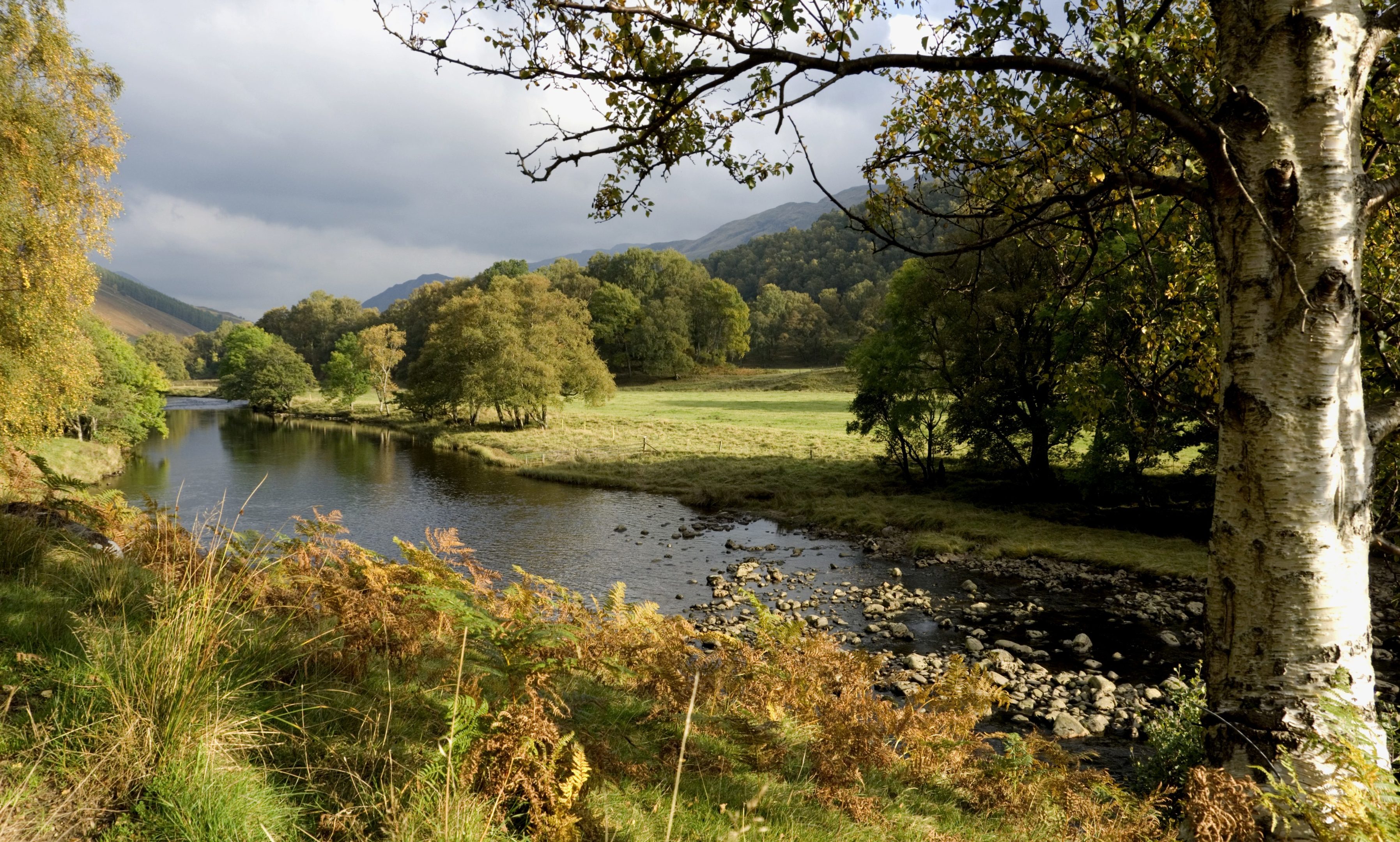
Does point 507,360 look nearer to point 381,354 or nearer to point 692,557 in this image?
point 381,354

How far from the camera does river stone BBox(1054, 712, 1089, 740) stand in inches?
359

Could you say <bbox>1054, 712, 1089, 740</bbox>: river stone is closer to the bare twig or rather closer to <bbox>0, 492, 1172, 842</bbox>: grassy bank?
<bbox>0, 492, 1172, 842</bbox>: grassy bank

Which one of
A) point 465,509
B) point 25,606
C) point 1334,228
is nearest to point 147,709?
point 25,606

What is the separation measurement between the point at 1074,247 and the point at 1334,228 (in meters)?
3.12

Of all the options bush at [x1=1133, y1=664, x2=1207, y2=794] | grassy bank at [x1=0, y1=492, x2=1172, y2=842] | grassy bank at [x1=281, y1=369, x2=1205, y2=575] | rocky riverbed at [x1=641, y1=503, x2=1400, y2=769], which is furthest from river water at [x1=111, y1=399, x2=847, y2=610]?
bush at [x1=1133, y1=664, x2=1207, y2=794]

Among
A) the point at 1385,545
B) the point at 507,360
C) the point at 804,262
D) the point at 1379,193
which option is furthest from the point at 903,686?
the point at 804,262

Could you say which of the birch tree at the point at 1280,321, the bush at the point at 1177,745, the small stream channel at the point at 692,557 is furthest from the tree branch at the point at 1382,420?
the small stream channel at the point at 692,557

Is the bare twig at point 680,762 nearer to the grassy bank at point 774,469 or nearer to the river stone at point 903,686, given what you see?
the river stone at point 903,686

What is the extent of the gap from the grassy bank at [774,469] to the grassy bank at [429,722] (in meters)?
14.2

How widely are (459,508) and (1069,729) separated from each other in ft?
71.2

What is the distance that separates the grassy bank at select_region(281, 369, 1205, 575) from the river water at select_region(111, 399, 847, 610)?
6.18 ft

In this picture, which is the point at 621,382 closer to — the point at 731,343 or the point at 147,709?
the point at 731,343

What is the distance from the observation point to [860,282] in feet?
335

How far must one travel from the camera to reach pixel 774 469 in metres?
30.2
